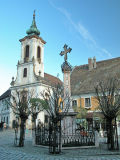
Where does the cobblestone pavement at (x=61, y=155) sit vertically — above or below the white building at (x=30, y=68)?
below

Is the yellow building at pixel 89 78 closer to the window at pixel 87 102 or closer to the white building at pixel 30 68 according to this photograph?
the window at pixel 87 102

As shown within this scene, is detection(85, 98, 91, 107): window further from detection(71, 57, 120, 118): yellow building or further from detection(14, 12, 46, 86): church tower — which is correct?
detection(14, 12, 46, 86): church tower

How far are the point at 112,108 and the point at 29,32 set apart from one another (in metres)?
38.1

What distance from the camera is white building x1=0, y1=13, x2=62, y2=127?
40375mm

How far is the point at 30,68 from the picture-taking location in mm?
41875

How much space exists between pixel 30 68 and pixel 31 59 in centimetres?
223

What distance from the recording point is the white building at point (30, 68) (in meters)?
40.4

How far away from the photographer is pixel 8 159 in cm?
788

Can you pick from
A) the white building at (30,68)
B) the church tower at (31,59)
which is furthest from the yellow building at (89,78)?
the church tower at (31,59)

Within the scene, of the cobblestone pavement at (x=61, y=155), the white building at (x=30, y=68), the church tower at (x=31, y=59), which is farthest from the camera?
the church tower at (x=31, y=59)

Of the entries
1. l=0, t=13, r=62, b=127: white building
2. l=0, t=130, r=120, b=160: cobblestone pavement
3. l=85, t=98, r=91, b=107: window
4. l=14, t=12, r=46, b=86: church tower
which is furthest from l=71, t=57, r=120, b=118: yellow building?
l=0, t=130, r=120, b=160: cobblestone pavement

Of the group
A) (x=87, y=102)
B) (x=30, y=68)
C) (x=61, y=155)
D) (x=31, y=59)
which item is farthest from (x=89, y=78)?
(x=61, y=155)

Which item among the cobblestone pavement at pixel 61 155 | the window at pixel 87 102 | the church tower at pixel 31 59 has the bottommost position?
the cobblestone pavement at pixel 61 155

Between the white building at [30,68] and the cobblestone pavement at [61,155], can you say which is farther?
the white building at [30,68]
